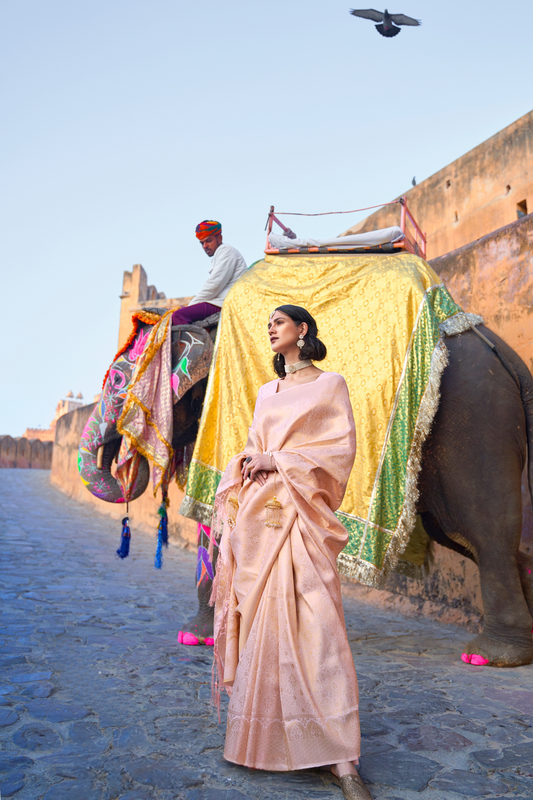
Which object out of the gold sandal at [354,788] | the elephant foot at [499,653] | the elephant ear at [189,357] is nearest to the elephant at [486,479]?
the elephant foot at [499,653]

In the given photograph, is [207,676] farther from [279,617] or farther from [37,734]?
[279,617]

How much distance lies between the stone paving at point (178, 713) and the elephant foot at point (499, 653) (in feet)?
0.15

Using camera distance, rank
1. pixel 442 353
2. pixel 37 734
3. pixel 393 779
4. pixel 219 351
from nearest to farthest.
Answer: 1. pixel 393 779
2. pixel 37 734
3. pixel 442 353
4. pixel 219 351

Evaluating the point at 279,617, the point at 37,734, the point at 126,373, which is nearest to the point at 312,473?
the point at 279,617

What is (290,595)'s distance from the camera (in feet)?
6.32

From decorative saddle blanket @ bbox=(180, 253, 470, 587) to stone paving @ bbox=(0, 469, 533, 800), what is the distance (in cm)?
71

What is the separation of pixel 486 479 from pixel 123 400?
2.17m

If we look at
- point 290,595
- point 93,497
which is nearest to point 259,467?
point 290,595

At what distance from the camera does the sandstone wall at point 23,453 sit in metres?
26.5

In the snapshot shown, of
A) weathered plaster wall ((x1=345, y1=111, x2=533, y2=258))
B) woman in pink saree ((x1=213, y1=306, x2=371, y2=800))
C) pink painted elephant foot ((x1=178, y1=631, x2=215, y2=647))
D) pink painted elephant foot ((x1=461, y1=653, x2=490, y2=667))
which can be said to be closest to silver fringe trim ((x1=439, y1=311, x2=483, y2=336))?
woman in pink saree ((x1=213, y1=306, x2=371, y2=800))

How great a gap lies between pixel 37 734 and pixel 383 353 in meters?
2.38

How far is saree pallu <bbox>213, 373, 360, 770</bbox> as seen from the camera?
180 cm

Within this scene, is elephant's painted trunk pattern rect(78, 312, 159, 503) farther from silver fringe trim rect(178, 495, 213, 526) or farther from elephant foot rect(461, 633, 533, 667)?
elephant foot rect(461, 633, 533, 667)

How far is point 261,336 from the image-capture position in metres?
3.73
